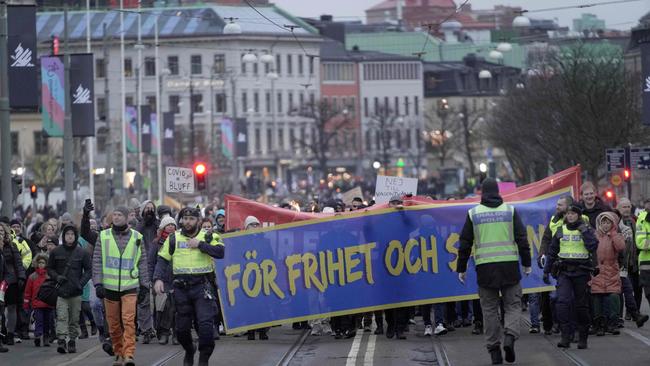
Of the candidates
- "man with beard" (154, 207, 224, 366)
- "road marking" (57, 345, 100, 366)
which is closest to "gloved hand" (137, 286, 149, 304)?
"road marking" (57, 345, 100, 366)

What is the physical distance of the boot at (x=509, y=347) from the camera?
1991 centimetres

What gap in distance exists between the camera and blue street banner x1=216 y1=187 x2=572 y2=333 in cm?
2461

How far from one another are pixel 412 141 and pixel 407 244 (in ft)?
410

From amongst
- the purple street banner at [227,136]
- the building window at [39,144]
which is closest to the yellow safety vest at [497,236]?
A: the purple street banner at [227,136]

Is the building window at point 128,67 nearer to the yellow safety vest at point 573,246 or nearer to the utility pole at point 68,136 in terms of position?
the utility pole at point 68,136

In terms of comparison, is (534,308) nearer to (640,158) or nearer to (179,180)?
(179,180)

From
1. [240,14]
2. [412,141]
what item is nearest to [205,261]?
[240,14]

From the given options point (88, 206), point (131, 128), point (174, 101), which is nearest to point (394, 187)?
point (88, 206)

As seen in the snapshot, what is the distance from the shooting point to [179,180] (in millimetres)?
33219

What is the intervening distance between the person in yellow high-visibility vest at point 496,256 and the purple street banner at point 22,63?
684 inches

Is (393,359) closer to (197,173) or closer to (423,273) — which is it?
(423,273)

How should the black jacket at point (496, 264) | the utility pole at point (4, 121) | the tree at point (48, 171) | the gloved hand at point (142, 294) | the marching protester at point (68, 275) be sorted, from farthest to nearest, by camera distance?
1. the tree at point (48, 171)
2. the utility pole at point (4, 121)
3. the marching protester at point (68, 275)
4. the gloved hand at point (142, 294)
5. the black jacket at point (496, 264)

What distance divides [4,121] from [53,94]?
9.15 metres

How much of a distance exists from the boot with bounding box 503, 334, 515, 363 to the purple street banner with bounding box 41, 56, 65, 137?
24.6m
